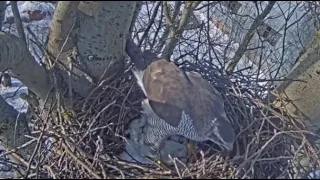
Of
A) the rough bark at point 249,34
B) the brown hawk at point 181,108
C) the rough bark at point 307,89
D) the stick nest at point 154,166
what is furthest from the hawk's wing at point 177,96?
the rough bark at point 249,34

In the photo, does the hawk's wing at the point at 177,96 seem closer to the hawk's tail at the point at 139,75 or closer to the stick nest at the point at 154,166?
the hawk's tail at the point at 139,75

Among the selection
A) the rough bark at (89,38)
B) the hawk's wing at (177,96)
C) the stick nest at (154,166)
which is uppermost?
the rough bark at (89,38)

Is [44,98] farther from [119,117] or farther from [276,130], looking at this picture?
[276,130]

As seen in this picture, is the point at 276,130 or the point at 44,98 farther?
the point at 44,98

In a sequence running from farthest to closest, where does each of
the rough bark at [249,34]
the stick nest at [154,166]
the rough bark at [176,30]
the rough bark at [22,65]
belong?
the rough bark at [249,34] < the rough bark at [176,30] < the rough bark at [22,65] < the stick nest at [154,166]

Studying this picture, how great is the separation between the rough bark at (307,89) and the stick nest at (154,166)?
5cm

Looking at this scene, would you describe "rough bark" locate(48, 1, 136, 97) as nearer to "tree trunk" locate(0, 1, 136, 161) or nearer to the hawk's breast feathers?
"tree trunk" locate(0, 1, 136, 161)

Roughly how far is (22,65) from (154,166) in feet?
2.23

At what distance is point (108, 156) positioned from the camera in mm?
1999

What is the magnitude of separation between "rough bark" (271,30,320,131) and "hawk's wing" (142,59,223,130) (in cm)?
36

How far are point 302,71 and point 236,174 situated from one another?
73cm

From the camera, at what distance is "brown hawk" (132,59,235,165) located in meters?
2.04

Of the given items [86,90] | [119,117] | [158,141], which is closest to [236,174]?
[158,141]

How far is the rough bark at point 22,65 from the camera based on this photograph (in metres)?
1.99
